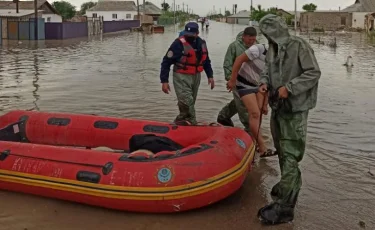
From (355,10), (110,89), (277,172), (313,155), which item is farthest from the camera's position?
(355,10)

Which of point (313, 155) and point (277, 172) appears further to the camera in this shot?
point (313, 155)

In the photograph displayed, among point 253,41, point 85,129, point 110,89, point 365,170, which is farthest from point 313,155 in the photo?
point 110,89

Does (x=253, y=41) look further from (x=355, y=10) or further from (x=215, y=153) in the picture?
(x=355, y=10)

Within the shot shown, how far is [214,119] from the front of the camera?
860 cm

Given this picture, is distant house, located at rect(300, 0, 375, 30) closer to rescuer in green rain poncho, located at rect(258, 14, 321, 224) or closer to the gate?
the gate

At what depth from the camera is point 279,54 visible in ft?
13.5

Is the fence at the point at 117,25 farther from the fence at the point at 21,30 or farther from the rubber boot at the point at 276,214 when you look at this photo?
the rubber boot at the point at 276,214

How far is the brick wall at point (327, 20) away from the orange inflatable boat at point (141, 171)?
2704 inches

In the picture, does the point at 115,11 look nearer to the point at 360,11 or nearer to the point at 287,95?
the point at 360,11

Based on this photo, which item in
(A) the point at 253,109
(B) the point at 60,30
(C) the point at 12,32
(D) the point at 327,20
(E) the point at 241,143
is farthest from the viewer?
(D) the point at 327,20

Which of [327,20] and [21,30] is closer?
[21,30]

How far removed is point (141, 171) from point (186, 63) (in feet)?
7.69

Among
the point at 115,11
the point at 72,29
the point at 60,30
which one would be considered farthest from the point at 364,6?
the point at 60,30

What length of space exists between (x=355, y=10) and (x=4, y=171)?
72.4 meters
